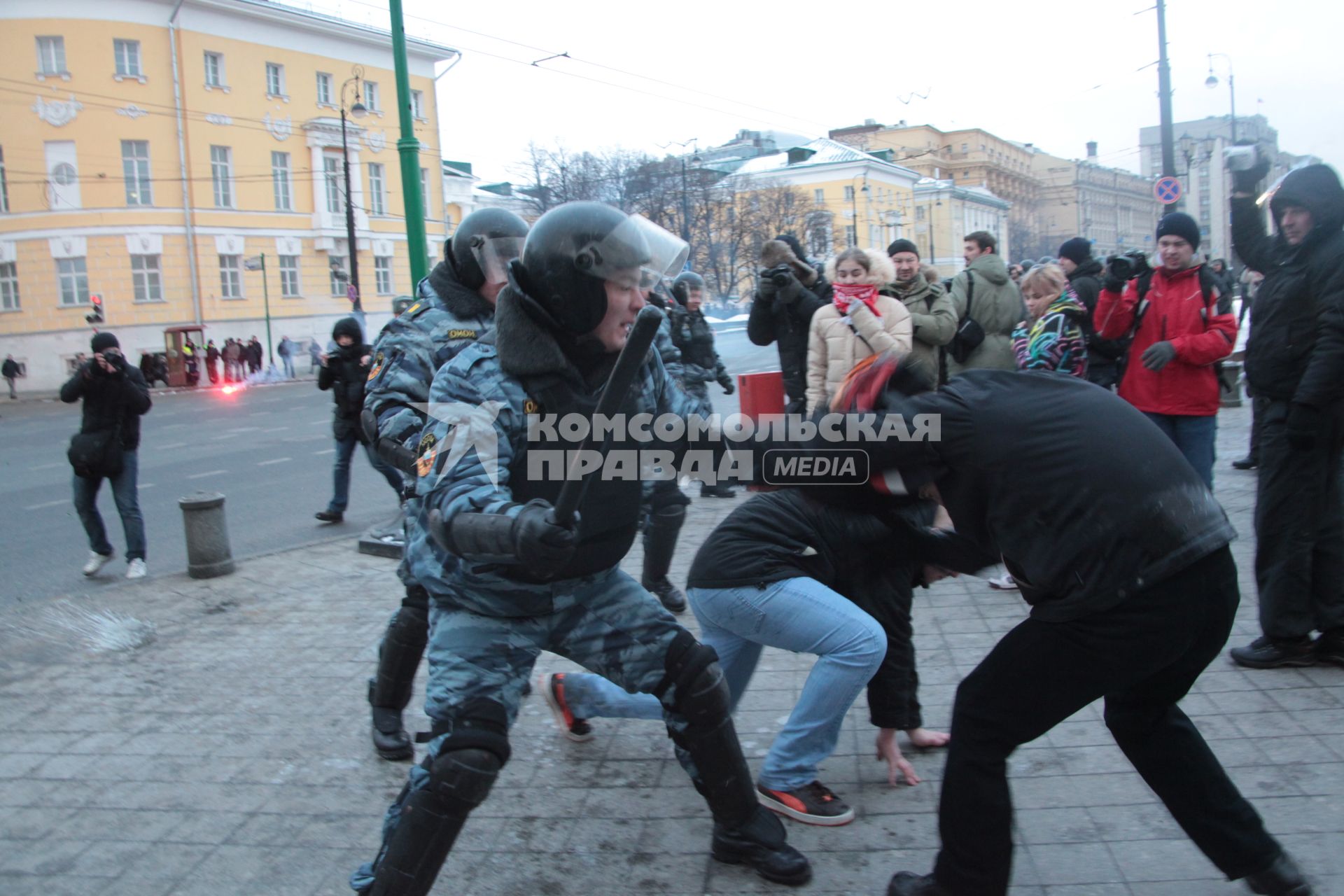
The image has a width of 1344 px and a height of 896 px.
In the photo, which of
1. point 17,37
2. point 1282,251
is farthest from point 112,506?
point 17,37

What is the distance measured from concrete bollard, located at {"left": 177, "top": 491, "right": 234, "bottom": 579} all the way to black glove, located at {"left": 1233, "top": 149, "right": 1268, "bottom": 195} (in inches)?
233

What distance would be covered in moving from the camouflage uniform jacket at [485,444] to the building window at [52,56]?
134 feet

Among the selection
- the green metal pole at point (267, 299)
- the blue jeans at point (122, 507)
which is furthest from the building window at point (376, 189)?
the blue jeans at point (122, 507)

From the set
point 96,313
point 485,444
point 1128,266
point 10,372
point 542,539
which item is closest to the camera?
point 542,539

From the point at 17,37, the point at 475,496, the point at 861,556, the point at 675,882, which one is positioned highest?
the point at 17,37

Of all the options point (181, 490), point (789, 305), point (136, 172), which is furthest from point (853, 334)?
point (136, 172)

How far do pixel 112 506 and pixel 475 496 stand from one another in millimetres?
9682

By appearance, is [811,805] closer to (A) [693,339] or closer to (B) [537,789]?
(B) [537,789]

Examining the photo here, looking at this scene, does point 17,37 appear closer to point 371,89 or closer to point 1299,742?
point 371,89

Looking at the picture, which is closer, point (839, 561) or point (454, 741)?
point (454, 741)

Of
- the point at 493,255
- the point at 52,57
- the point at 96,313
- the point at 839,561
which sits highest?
the point at 52,57

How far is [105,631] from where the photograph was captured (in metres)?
5.79

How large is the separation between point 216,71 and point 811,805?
142 ft

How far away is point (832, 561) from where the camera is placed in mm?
3389
